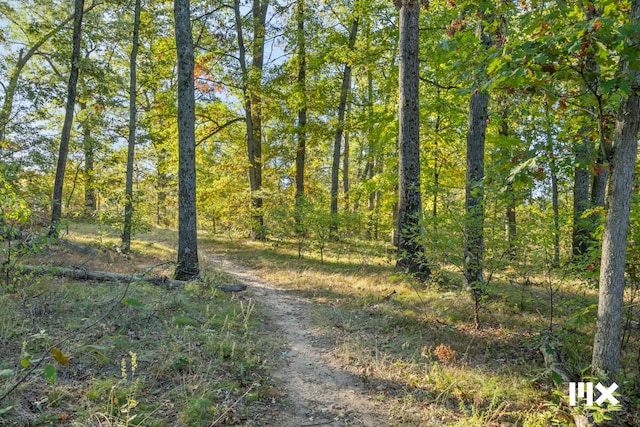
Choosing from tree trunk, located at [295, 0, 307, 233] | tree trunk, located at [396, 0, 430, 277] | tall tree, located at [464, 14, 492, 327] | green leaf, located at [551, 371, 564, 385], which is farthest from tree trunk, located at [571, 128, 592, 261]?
tree trunk, located at [295, 0, 307, 233]

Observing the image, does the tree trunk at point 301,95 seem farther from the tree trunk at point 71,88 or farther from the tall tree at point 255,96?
the tree trunk at point 71,88

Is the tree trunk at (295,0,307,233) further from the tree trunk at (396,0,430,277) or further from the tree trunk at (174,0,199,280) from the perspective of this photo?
the tree trunk at (174,0,199,280)

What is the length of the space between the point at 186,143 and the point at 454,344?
288 inches

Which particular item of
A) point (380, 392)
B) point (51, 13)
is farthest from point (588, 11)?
point (51, 13)

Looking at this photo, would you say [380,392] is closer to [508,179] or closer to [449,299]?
[508,179]

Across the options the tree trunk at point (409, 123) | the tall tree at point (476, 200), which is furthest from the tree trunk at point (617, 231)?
the tree trunk at point (409, 123)

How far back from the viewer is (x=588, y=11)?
3604 millimetres

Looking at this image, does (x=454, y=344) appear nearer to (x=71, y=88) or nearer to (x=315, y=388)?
(x=315, y=388)

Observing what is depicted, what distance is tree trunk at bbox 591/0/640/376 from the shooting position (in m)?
3.48

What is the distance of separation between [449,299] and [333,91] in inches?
466

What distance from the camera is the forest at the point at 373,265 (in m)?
3.49

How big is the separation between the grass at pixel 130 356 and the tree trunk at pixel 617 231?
377 centimetres

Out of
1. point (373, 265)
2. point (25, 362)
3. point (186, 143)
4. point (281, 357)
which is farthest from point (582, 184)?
point (25, 362)

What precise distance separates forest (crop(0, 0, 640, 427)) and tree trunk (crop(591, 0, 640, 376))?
0.02 m
